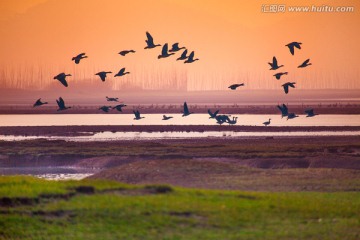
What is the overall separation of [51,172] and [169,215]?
88.9 feet

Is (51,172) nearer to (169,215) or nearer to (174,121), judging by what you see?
(169,215)

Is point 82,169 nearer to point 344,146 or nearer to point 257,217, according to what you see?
point 344,146

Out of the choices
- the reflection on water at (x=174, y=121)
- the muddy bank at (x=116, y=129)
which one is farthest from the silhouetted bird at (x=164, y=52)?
the reflection on water at (x=174, y=121)

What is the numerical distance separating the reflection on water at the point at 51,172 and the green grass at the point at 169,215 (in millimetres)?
19492

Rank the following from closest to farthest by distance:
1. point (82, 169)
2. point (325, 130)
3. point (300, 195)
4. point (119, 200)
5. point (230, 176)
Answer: point (119, 200), point (300, 195), point (230, 176), point (82, 169), point (325, 130)

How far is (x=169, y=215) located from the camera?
22609 millimetres

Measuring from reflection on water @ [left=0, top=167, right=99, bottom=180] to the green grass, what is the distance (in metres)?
19.5

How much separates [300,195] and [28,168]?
27.1 meters

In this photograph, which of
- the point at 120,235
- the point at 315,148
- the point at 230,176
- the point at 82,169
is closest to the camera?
the point at 120,235

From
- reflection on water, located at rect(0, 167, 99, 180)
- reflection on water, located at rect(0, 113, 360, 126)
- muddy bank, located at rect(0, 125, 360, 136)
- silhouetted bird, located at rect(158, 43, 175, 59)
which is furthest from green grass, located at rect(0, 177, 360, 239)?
reflection on water, located at rect(0, 113, 360, 126)

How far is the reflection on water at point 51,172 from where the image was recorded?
1815 inches

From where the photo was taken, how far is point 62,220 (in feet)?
74.3

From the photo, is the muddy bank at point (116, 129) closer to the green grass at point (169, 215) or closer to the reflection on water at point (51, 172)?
the reflection on water at point (51, 172)

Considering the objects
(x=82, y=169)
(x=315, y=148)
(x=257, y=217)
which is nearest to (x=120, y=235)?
(x=257, y=217)
